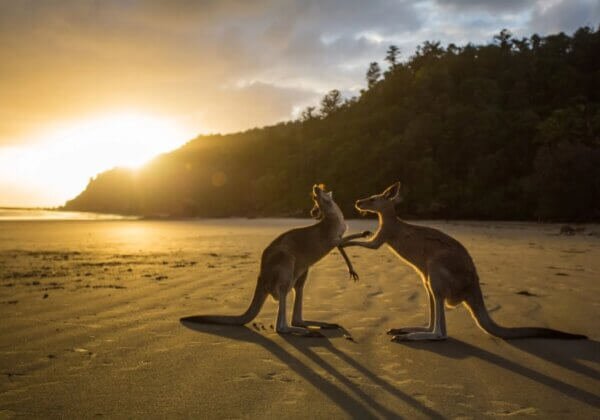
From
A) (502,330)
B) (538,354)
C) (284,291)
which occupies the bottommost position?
(538,354)

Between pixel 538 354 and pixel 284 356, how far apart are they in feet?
6.21

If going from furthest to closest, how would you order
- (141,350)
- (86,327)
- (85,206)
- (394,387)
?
(85,206) < (86,327) < (141,350) < (394,387)

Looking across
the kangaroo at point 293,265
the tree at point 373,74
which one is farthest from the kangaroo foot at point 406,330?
the tree at point 373,74

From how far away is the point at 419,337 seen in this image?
158 inches

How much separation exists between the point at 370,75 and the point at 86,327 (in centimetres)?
6900

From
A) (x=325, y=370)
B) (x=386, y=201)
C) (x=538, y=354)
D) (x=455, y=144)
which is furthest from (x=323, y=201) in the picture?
(x=455, y=144)

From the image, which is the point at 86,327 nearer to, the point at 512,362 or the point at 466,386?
the point at 466,386

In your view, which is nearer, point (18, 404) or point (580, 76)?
point (18, 404)

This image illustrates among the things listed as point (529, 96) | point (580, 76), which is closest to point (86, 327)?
point (529, 96)

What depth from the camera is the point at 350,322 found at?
479 cm

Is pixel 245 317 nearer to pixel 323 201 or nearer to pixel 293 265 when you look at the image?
pixel 293 265

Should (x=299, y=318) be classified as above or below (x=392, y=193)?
below

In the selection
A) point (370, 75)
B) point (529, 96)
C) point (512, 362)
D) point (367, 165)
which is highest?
point (370, 75)

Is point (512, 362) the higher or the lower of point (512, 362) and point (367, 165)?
the lower
